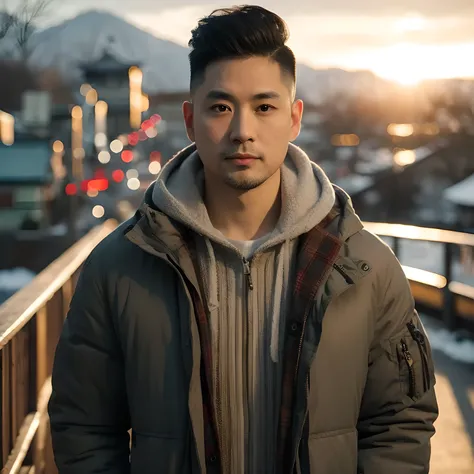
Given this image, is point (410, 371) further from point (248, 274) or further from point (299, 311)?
point (248, 274)

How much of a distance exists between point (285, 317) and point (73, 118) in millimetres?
32096

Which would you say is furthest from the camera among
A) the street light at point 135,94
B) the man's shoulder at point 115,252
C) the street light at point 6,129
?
the street light at point 135,94

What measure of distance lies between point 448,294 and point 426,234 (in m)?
0.65

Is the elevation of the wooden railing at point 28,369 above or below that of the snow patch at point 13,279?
above

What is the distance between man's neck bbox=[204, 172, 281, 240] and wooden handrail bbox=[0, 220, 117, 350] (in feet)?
2.74

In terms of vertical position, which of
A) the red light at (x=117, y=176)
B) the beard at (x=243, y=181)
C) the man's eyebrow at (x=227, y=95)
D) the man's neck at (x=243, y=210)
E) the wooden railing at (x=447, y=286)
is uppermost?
the red light at (x=117, y=176)

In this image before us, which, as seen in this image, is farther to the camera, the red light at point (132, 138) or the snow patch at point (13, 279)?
the red light at point (132, 138)

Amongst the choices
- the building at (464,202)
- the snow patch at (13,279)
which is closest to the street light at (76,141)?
the snow patch at (13,279)

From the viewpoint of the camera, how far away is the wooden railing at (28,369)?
8.51 ft

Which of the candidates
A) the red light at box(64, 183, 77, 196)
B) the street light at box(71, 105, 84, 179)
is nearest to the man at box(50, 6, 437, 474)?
the red light at box(64, 183, 77, 196)

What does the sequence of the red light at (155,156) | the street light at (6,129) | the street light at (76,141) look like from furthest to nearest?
the red light at (155,156) → the street light at (76,141) → the street light at (6,129)

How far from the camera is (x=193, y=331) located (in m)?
1.59

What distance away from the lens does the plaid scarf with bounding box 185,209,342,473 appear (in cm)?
160

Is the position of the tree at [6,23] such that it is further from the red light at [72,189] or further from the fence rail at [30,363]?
the red light at [72,189]
